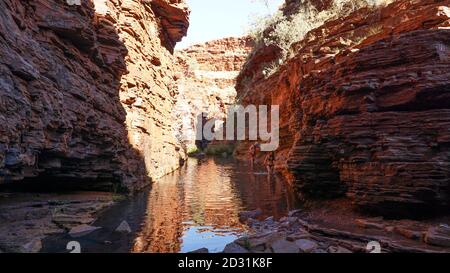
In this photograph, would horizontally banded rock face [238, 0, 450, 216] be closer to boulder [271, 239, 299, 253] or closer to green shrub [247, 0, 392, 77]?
boulder [271, 239, 299, 253]

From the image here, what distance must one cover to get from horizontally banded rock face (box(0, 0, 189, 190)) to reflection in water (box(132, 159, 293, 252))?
8.88 ft

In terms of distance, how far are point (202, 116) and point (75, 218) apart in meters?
65.7

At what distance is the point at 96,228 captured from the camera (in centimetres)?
1099

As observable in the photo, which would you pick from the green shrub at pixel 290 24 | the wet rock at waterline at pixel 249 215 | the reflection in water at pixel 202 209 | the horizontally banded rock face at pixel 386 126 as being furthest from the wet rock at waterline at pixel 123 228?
the green shrub at pixel 290 24

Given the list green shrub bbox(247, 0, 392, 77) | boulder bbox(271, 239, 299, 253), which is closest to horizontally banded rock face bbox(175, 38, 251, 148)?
green shrub bbox(247, 0, 392, 77)

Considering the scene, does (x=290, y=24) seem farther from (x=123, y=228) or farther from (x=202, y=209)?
(x=123, y=228)

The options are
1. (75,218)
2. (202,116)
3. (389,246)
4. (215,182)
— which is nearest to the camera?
(389,246)

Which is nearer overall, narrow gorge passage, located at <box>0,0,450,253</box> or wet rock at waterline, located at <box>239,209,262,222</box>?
narrow gorge passage, located at <box>0,0,450,253</box>

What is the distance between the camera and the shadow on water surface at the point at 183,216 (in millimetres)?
9734

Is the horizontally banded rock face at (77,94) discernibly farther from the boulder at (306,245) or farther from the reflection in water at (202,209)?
the boulder at (306,245)

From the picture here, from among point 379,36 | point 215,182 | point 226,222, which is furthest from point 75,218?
point 379,36

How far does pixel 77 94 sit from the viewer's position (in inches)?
574

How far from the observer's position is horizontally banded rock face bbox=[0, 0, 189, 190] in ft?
33.3
